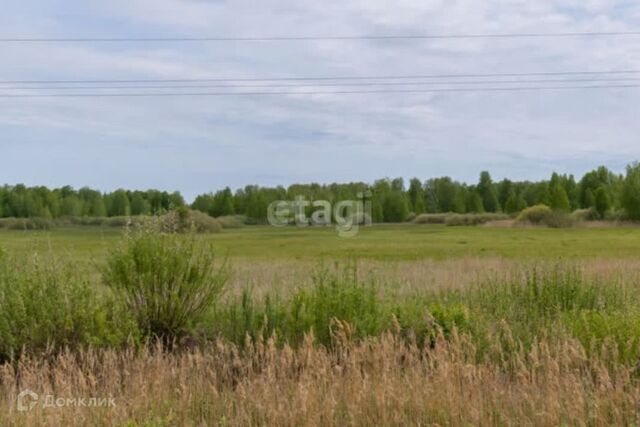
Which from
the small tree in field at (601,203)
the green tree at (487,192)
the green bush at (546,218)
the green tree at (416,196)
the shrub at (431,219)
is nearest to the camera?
the green bush at (546,218)

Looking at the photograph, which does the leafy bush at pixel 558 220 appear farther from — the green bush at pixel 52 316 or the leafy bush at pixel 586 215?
the green bush at pixel 52 316

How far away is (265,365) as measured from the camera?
6.18 metres

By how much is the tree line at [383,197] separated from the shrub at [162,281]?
84.7m

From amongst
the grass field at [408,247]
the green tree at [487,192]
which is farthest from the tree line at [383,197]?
the grass field at [408,247]

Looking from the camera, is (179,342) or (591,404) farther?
(179,342)

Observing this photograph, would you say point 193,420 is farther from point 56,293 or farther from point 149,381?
point 56,293

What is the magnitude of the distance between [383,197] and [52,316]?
342 feet

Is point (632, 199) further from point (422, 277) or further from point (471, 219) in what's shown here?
point (422, 277)

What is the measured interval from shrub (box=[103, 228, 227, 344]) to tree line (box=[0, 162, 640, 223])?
84.7 meters

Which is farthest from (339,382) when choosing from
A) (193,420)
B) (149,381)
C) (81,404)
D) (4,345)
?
(4,345)

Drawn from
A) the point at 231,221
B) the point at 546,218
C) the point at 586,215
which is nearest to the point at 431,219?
the point at 546,218

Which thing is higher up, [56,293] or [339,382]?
[56,293]

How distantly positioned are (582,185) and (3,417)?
11345 centimetres

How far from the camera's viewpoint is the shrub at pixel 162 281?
25.8ft
